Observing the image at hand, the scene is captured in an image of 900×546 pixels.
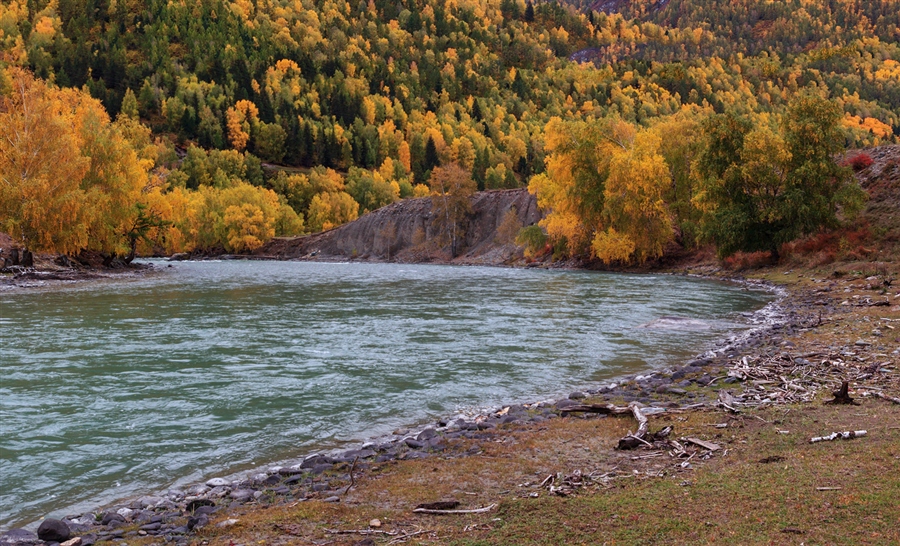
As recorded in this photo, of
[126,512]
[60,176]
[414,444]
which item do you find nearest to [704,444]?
[414,444]

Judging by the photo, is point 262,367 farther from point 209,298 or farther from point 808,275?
point 808,275

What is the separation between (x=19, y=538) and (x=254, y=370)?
11.1 metres

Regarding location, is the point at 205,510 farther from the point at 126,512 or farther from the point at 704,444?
the point at 704,444

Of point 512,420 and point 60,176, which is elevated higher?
point 60,176

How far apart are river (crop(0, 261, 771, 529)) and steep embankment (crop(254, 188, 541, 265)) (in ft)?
217

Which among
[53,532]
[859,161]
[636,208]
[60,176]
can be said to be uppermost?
[859,161]

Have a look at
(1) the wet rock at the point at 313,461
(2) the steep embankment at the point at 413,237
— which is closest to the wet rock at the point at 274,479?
Answer: (1) the wet rock at the point at 313,461

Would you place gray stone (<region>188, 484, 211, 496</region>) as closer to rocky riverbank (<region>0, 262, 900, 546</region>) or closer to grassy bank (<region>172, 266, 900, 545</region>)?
rocky riverbank (<region>0, 262, 900, 546</region>)

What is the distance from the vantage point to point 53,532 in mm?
7535

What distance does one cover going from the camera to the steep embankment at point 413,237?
109m

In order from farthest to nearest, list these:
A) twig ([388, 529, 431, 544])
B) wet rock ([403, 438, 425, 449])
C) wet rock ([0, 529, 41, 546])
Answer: wet rock ([403, 438, 425, 449]) < wet rock ([0, 529, 41, 546]) < twig ([388, 529, 431, 544])

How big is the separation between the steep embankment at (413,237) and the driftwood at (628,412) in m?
83.7

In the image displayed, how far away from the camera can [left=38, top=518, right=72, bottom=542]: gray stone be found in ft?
24.7

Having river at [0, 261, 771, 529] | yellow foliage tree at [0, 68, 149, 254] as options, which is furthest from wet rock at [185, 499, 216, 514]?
yellow foliage tree at [0, 68, 149, 254]
